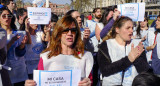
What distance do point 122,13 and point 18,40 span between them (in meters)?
2.12

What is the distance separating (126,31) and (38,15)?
201 cm

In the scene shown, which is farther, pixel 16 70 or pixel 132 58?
pixel 16 70

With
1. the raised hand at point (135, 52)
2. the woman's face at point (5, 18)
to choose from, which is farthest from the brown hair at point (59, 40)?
the woman's face at point (5, 18)

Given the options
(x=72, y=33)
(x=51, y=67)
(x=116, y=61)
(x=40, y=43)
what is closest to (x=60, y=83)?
(x=51, y=67)

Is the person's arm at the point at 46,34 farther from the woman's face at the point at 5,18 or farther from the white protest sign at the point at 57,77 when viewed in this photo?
the white protest sign at the point at 57,77

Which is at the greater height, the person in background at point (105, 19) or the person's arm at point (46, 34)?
the person in background at point (105, 19)

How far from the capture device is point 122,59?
2.67 m

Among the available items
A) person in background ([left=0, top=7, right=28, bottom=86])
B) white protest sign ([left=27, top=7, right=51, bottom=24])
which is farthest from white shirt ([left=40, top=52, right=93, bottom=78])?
white protest sign ([left=27, top=7, right=51, bottom=24])

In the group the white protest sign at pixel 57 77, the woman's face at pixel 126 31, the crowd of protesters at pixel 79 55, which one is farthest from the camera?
the woman's face at pixel 126 31

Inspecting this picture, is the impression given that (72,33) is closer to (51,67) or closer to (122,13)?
(51,67)

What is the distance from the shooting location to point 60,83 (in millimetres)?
2150

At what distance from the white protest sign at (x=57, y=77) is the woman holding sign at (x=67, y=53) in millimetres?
133

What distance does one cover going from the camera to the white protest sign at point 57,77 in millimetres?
2102

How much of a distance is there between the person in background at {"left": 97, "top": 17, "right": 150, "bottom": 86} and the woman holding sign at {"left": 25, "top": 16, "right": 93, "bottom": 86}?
0.41m
